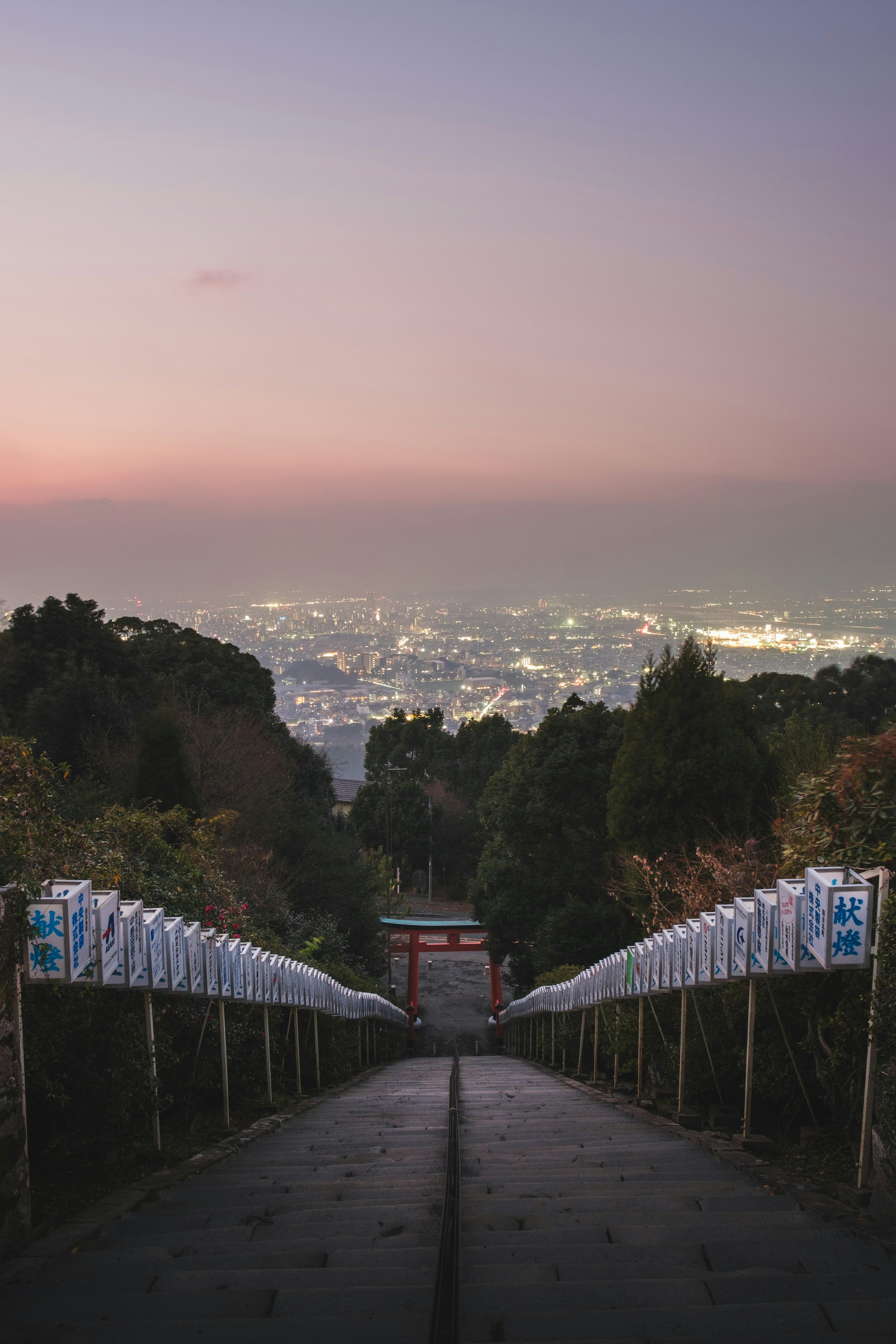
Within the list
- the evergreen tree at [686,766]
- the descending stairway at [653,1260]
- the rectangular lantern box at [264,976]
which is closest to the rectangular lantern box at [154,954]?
the descending stairway at [653,1260]

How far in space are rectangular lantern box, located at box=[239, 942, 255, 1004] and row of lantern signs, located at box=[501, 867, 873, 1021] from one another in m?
3.69

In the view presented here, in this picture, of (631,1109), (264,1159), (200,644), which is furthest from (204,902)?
(200,644)

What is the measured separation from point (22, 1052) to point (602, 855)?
19187mm

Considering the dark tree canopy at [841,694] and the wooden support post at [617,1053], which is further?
the dark tree canopy at [841,694]

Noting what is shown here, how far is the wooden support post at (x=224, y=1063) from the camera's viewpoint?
727cm

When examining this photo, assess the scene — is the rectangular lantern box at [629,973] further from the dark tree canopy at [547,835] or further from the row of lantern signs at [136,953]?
the dark tree canopy at [547,835]

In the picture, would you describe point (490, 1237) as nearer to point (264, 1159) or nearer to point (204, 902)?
point (264, 1159)

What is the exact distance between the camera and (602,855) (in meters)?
22.2

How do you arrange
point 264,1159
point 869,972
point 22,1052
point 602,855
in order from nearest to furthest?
point 22,1052, point 869,972, point 264,1159, point 602,855

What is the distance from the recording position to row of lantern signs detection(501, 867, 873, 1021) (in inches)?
177

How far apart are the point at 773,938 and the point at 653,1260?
7.42ft

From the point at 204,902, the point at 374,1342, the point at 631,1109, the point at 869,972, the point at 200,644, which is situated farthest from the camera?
the point at 200,644

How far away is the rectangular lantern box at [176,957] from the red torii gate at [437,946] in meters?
18.9

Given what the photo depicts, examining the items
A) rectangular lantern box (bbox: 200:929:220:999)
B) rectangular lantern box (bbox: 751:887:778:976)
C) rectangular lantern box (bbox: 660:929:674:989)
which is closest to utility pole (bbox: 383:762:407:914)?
rectangular lantern box (bbox: 660:929:674:989)
